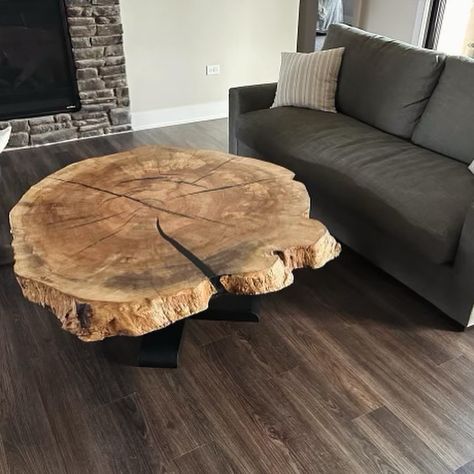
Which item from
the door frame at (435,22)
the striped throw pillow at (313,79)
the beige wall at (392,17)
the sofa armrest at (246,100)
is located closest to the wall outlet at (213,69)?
the sofa armrest at (246,100)

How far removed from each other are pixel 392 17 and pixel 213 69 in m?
1.90

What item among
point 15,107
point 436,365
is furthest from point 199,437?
point 15,107

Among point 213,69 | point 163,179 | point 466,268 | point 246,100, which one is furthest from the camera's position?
point 213,69

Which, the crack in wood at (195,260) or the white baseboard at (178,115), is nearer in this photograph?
the crack in wood at (195,260)

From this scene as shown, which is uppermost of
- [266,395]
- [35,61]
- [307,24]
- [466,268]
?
[307,24]

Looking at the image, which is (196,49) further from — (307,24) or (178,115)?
(307,24)

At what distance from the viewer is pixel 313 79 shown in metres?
3.10

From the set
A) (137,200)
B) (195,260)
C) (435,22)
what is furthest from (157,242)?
(435,22)

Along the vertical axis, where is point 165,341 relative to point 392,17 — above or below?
below

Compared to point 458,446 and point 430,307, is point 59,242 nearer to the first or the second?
point 458,446

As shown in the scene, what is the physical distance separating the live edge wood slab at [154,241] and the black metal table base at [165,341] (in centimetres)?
52

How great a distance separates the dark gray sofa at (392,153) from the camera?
81.4 inches

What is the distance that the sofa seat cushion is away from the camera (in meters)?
2.05

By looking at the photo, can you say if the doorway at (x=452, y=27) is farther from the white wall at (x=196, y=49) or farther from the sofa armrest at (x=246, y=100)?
the sofa armrest at (x=246, y=100)
